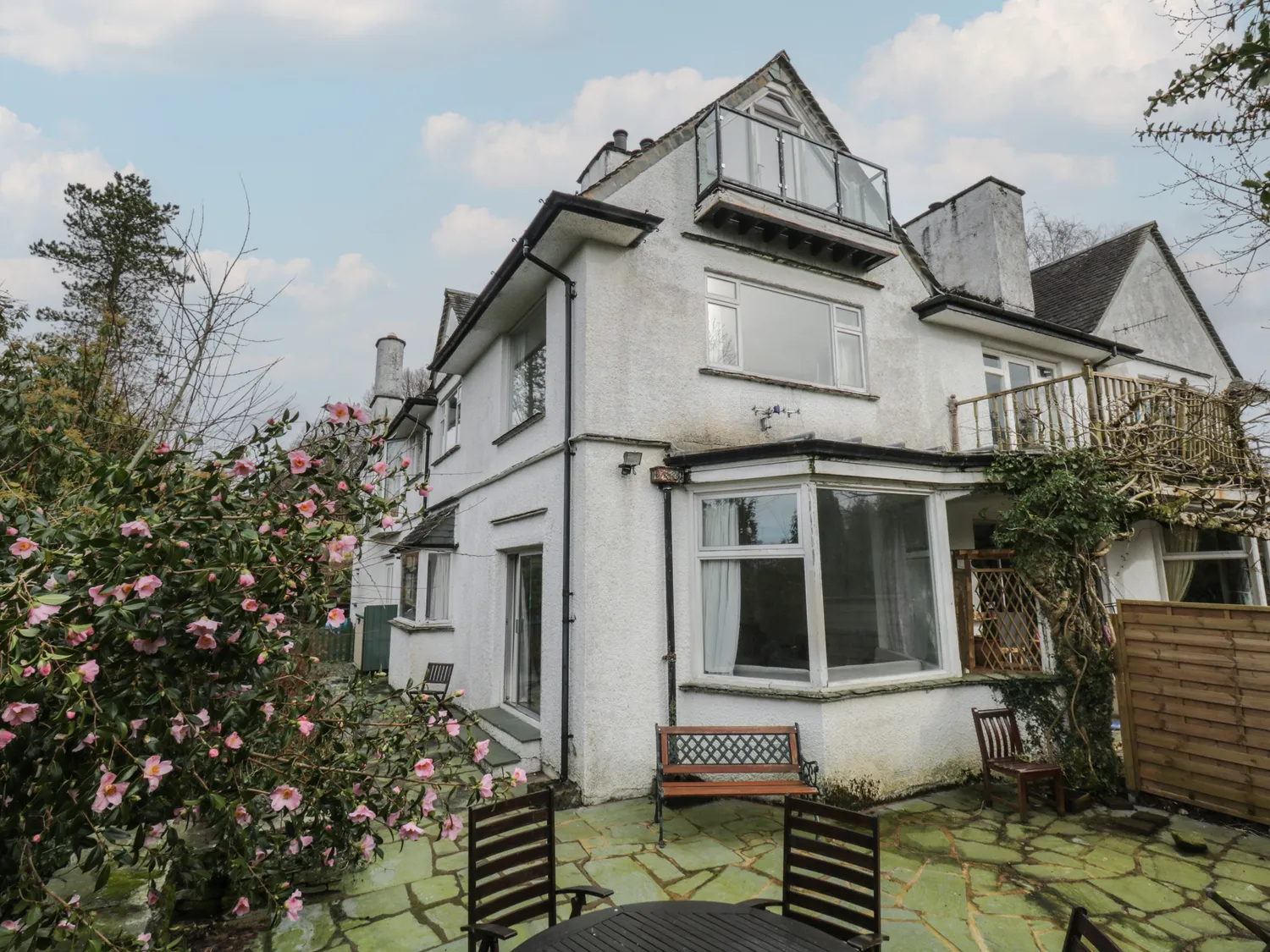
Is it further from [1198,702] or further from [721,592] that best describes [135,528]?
[1198,702]

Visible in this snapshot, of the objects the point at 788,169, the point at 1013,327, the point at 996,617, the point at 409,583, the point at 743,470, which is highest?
the point at 788,169

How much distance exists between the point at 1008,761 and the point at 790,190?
7878mm

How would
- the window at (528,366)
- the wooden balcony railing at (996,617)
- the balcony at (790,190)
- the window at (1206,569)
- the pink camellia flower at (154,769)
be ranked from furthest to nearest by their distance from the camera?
1. the window at (1206,569)
2. the window at (528,366)
3. the balcony at (790,190)
4. the wooden balcony railing at (996,617)
5. the pink camellia flower at (154,769)

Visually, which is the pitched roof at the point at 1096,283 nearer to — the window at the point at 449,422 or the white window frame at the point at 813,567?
the white window frame at the point at 813,567

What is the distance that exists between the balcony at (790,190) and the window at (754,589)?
406 centimetres

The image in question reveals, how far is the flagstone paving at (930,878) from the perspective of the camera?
4.13 m

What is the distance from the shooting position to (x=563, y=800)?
643 cm

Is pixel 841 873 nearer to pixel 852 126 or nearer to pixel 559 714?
pixel 559 714

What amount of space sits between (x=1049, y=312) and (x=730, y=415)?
11.9 m

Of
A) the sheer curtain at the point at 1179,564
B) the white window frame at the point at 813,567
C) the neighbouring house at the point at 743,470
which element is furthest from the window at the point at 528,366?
the sheer curtain at the point at 1179,564

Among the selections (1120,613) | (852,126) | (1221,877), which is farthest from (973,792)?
Result: (852,126)

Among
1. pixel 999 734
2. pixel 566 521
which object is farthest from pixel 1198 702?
pixel 566 521

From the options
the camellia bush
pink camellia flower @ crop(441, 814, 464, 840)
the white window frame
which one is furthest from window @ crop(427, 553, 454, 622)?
pink camellia flower @ crop(441, 814, 464, 840)

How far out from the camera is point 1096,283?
1454cm
